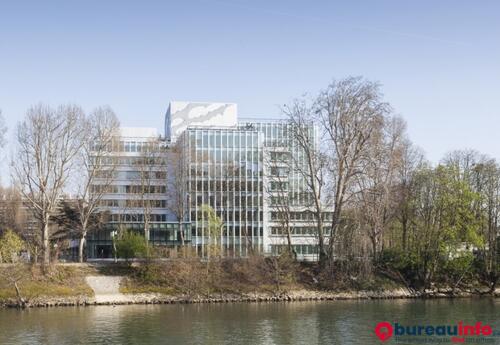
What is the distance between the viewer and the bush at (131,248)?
70.4m

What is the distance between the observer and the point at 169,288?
216 ft

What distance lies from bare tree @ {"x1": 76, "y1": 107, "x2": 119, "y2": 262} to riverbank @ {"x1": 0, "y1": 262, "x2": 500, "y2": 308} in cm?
824

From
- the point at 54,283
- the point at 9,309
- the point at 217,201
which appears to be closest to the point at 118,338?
the point at 9,309

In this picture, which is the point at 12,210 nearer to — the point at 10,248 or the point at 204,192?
the point at 204,192

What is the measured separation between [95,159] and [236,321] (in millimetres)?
33933

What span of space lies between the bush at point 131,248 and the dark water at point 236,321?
11431mm

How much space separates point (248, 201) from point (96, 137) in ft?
118

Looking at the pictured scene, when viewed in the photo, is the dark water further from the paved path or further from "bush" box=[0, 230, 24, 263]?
"bush" box=[0, 230, 24, 263]

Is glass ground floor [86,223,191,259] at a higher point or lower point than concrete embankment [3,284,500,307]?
higher

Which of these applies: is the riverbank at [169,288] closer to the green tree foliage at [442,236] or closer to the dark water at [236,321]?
the green tree foliage at [442,236]

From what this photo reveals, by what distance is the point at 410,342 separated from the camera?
37625 millimetres

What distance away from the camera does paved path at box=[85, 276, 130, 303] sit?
6244 cm

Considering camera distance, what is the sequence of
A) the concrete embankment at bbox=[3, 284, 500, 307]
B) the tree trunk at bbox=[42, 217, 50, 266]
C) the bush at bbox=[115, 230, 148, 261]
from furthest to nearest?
the bush at bbox=[115, 230, 148, 261]
the tree trunk at bbox=[42, 217, 50, 266]
the concrete embankment at bbox=[3, 284, 500, 307]

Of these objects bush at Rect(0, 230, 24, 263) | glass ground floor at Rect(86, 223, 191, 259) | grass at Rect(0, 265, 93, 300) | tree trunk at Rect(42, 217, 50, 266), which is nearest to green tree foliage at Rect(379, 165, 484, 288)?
grass at Rect(0, 265, 93, 300)
